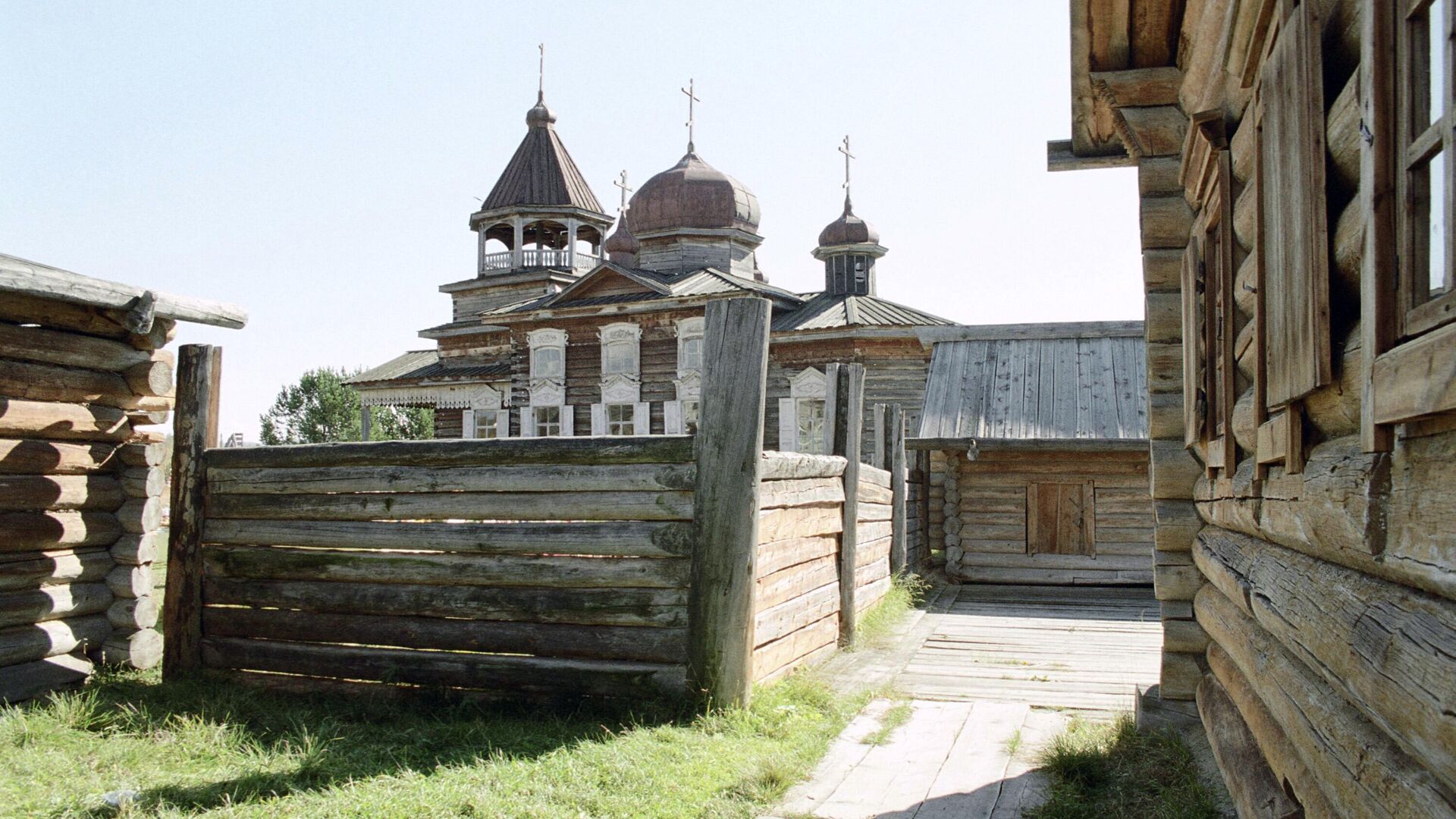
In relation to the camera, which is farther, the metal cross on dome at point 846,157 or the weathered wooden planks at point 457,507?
the metal cross on dome at point 846,157

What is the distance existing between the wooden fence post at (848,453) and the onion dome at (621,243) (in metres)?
28.1

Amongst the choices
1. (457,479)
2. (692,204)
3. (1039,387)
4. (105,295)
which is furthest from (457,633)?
(692,204)

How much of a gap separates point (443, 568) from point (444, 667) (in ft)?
1.75

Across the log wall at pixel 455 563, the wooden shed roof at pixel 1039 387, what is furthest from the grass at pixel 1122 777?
the wooden shed roof at pixel 1039 387

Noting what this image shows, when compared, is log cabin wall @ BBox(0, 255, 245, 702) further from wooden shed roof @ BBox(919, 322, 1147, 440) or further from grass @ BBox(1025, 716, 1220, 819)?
wooden shed roof @ BBox(919, 322, 1147, 440)

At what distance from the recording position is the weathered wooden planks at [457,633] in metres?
5.86

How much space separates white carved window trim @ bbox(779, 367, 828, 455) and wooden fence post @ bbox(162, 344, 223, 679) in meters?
19.2

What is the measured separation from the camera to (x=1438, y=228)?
202cm

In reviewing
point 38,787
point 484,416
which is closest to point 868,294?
point 484,416

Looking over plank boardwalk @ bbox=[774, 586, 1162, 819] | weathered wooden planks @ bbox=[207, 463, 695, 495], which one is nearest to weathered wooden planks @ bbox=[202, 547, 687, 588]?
weathered wooden planks @ bbox=[207, 463, 695, 495]

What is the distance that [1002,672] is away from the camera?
8.18 m

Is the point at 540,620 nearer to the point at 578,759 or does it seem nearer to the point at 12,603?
the point at 578,759

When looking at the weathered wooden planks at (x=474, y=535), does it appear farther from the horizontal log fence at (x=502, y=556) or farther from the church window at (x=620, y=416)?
the church window at (x=620, y=416)

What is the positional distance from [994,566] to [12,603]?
11.7m
